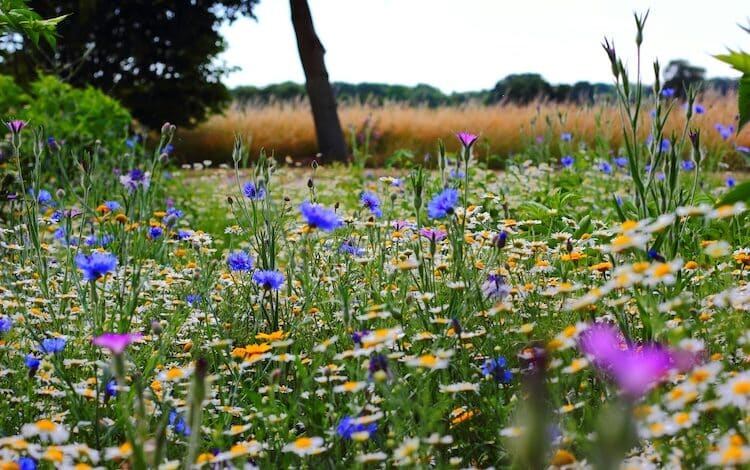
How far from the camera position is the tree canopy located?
16797mm

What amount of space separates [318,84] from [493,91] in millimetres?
19512

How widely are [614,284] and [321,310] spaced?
1.50 metres

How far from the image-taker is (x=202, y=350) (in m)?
2.82

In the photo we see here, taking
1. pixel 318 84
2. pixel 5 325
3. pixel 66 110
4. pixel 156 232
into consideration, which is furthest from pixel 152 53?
pixel 5 325

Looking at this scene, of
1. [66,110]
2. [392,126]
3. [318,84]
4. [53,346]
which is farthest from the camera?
[392,126]

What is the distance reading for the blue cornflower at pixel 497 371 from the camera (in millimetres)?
2189

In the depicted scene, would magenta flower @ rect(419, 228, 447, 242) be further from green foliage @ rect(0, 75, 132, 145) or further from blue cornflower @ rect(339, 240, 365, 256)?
green foliage @ rect(0, 75, 132, 145)

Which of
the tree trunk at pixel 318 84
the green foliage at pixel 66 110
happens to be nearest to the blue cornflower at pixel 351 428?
the green foliage at pixel 66 110

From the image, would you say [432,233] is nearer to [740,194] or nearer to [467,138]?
[467,138]

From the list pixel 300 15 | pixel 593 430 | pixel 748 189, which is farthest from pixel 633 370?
pixel 300 15

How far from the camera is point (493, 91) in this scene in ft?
104

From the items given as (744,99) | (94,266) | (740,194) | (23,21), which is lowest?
(94,266)

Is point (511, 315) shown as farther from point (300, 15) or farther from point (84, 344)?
point (300, 15)

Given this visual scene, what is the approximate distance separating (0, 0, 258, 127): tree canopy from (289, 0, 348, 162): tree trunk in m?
3.79
